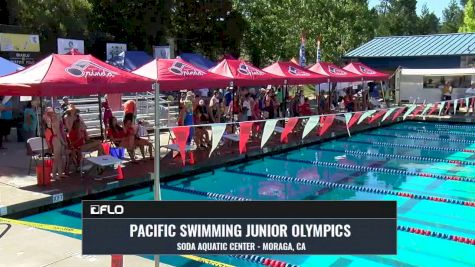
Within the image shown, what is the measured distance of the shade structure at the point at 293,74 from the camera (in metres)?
15.6

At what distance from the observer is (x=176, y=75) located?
11.3 m

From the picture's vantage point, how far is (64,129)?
9734 mm

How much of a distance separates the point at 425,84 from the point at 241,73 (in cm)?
1551

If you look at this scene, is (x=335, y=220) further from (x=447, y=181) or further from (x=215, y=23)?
(x=215, y=23)

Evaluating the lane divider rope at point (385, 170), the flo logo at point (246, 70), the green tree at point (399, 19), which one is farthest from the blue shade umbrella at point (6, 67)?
the green tree at point (399, 19)

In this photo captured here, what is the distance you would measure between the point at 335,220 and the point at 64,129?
7869 millimetres

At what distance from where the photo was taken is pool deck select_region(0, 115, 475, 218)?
26.2ft

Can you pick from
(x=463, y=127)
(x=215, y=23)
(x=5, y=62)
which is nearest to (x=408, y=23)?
(x=215, y=23)

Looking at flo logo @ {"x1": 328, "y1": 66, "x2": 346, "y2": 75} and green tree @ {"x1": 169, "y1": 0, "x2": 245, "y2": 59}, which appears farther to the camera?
green tree @ {"x1": 169, "y1": 0, "x2": 245, "y2": 59}

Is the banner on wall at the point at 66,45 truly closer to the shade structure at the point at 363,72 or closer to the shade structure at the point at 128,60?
the shade structure at the point at 128,60

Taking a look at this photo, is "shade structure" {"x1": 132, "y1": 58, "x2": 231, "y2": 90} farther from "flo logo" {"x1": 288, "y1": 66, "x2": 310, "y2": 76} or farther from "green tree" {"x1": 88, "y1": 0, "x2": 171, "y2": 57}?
"green tree" {"x1": 88, "y1": 0, "x2": 171, "y2": 57}

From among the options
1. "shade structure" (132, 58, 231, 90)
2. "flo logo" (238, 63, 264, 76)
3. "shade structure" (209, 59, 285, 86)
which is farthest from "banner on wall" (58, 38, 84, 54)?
"shade structure" (132, 58, 231, 90)

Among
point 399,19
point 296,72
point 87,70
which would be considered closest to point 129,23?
point 296,72

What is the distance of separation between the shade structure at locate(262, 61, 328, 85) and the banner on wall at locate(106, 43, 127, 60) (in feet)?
29.9
